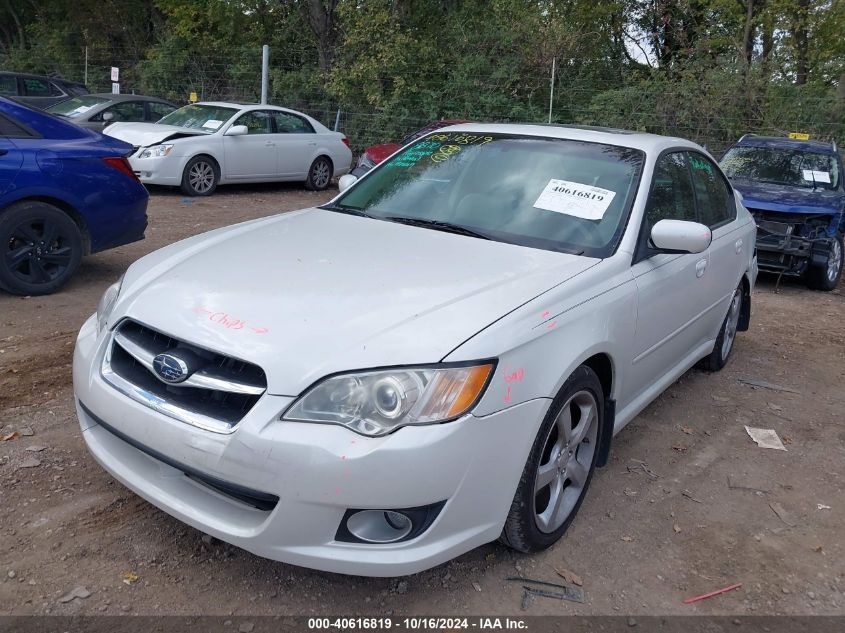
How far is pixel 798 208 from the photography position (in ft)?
27.3

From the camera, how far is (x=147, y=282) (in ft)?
10.4

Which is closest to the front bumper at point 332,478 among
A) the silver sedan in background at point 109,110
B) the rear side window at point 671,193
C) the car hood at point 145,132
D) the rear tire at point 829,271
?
the rear side window at point 671,193

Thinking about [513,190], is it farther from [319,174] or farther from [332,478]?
[319,174]

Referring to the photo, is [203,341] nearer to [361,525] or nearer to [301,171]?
[361,525]

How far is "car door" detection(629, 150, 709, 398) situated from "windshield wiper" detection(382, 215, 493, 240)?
2.50 ft

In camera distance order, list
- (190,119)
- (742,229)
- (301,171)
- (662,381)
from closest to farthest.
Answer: (662,381), (742,229), (190,119), (301,171)

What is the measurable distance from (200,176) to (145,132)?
1.02 m

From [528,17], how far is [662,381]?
15867 mm

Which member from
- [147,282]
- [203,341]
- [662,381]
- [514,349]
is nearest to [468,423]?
[514,349]

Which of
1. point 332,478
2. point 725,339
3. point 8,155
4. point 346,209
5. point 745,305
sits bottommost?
point 725,339

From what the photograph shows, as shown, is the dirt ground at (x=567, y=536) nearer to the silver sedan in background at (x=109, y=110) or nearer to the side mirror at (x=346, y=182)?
the side mirror at (x=346, y=182)

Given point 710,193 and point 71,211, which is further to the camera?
point 71,211

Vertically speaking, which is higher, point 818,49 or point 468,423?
point 818,49

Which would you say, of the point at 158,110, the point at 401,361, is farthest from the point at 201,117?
the point at 401,361
